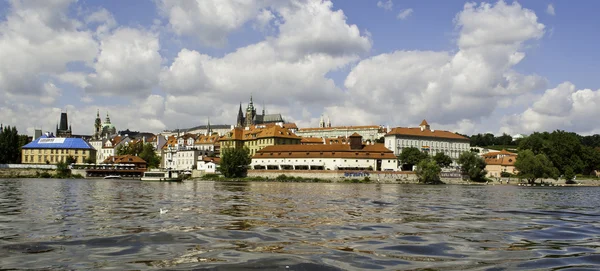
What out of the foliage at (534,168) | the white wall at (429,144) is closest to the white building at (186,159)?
the white wall at (429,144)

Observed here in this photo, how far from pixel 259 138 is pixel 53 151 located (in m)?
54.9

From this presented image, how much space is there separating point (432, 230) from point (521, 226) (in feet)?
15.8

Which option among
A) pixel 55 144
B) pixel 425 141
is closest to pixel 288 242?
pixel 425 141

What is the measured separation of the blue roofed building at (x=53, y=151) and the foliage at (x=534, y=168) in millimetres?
109039

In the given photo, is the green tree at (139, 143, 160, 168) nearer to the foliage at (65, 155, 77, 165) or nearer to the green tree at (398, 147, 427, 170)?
the foliage at (65, 155, 77, 165)

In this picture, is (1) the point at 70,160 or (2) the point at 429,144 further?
(2) the point at 429,144

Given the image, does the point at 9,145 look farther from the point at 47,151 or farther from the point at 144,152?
the point at 144,152

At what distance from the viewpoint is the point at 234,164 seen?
11244 cm

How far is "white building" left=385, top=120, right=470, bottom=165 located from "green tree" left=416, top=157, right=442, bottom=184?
41123 millimetres

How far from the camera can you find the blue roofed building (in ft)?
469

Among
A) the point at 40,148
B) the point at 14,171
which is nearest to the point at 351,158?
the point at 14,171

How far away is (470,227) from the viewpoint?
20688 mm

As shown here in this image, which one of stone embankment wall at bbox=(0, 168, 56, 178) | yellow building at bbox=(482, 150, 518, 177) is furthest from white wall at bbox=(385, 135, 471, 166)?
stone embankment wall at bbox=(0, 168, 56, 178)

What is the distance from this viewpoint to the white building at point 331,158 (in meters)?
112
